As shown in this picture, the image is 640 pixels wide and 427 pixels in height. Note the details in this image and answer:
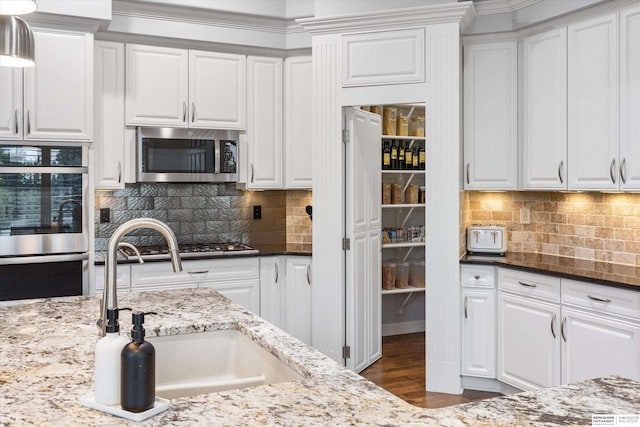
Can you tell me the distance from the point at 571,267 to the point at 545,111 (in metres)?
1.03

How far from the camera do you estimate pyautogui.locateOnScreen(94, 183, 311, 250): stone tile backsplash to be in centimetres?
457

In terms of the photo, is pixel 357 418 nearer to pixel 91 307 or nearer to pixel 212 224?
pixel 91 307

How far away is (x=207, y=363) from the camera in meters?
2.02

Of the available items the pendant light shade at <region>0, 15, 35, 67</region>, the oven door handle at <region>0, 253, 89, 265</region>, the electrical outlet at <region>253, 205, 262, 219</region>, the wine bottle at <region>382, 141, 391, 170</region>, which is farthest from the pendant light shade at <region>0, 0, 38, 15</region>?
the wine bottle at <region>382, 141, 391, 170</region>

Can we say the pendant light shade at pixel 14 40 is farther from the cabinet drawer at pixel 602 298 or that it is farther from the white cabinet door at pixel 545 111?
the white cabinet door at pixel 545 111

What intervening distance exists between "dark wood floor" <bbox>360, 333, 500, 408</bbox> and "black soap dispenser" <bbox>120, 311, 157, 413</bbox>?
276 cm

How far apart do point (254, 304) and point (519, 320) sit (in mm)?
1869

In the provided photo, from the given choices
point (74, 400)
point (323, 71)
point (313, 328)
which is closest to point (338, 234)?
point (313, 328)

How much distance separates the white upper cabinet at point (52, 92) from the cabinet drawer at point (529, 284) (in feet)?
9.25

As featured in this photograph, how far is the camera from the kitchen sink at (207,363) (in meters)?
1.89

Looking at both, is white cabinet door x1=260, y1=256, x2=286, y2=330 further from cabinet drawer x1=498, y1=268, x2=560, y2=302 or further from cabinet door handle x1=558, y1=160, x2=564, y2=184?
cabinet door handle x1=558, y1=160, x2=564, y2=184

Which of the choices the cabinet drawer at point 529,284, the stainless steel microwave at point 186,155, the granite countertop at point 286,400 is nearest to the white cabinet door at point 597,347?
the cabinet drawer at point 529,284

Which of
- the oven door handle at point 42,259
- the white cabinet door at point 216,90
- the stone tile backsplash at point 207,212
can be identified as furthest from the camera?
the stone tile backsplash at point 207,212

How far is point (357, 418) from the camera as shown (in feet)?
3.88
